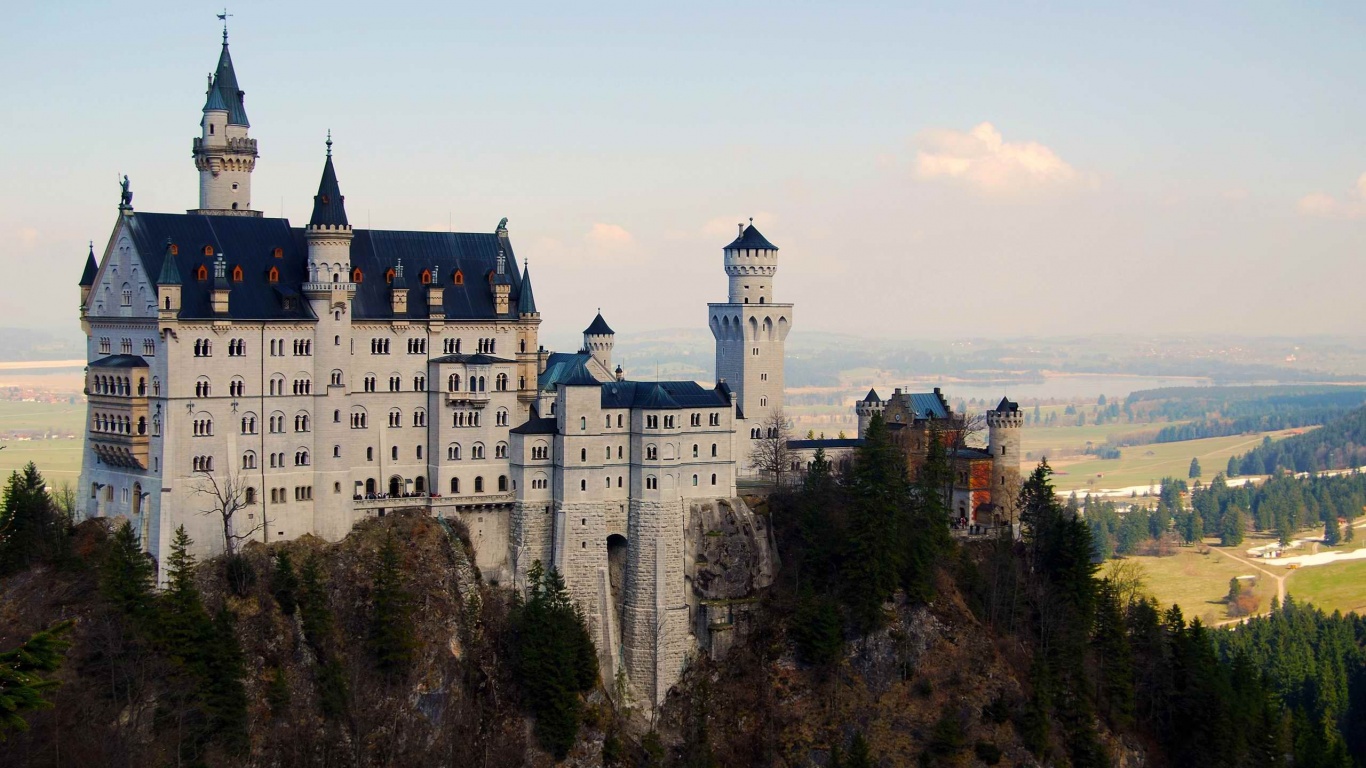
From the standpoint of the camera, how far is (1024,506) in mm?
95375

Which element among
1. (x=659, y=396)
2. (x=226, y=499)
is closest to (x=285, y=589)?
(x=226, y=499)

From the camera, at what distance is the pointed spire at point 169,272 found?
256ft

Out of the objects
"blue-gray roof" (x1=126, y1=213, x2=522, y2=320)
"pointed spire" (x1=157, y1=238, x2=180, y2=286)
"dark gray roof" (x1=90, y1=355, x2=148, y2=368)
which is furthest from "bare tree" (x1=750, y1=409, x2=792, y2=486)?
"dark gray roof" (x1=90, y1=355, x2=148, y2=368)

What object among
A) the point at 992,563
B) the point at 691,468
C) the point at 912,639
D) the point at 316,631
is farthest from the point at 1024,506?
the point at 316,631

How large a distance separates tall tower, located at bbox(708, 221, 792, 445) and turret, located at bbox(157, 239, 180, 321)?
34617mm

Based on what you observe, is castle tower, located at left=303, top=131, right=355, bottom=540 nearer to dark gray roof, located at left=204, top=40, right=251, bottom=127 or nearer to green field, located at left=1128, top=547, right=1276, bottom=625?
dark gray roof, located at left=204, top=40, right=251, bottom=127

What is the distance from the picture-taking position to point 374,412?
8575 cm

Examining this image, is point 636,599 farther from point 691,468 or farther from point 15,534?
point 15,534

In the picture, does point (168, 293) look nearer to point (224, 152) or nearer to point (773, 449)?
point (224, 152)

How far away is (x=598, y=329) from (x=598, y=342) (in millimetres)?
761

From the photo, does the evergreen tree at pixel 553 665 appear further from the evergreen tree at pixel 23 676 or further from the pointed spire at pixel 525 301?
the evergreen tree at pixel 23 676

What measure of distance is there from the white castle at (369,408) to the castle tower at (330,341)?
0.36 feet

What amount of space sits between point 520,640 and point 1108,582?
3511 cm

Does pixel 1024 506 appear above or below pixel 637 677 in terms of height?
above
